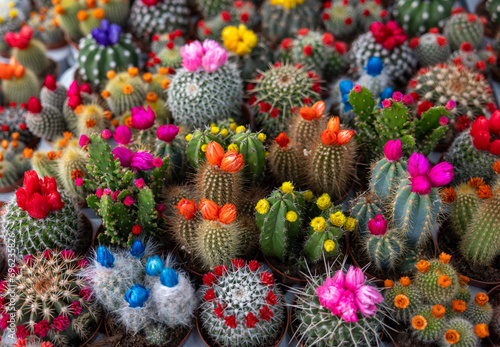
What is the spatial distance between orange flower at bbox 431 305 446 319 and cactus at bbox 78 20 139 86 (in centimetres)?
282

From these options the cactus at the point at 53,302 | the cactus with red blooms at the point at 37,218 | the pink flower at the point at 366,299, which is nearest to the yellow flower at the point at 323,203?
the pink flower at the point at 366,299

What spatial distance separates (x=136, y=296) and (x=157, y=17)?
107 inches

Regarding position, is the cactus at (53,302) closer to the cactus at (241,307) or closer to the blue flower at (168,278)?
the blue flower at (168,278)

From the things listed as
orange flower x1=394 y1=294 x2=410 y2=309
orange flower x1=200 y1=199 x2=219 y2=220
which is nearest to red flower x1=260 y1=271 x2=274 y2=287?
orange flower x1=200 y1=199 x2=219 y2=220

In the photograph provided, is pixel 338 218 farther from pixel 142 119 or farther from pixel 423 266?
pixel 142 119

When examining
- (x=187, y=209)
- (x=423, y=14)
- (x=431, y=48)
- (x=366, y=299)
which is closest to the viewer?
(x=366, y=299)

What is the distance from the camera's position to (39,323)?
1.95m

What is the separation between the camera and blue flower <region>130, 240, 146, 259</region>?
214 cm

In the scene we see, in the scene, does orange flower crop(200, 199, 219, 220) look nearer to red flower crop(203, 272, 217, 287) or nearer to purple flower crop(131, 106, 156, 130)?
red flower crop(203, 272, 217, 287)

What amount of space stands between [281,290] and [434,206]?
0.93 meters

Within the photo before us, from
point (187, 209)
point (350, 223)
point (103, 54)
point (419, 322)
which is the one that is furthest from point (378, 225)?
point (103, 54)

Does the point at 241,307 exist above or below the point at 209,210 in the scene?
below

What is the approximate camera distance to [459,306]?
196cm

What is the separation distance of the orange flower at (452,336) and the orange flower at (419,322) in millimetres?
102
